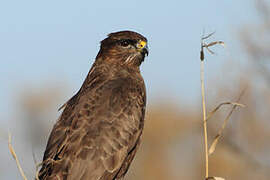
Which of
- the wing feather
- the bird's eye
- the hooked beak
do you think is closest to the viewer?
the wing feather

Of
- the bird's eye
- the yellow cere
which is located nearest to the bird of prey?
the yellow cere

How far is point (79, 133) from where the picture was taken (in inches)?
248

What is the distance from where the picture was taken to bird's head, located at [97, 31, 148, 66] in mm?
7172

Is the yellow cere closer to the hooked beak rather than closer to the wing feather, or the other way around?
the hooked beak

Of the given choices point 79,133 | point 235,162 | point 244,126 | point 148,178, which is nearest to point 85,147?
point 79,133

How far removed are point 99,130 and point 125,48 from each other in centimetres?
134

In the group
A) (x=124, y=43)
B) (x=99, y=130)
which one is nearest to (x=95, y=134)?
(x=99, y=130)

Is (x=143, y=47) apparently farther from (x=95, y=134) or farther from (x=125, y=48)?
(x=95, y=134)

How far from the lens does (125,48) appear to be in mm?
7336

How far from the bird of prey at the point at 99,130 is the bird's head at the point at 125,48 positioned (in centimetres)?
1

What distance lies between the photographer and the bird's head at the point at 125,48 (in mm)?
7172

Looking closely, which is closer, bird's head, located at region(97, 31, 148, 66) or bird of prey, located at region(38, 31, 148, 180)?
bird of prey, located at region(38, 31, 148, 180)

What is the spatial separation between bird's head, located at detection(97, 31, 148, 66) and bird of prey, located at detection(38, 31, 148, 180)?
14 millimetres

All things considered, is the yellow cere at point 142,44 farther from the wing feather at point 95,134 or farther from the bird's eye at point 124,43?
the wing feather at point 95,134
